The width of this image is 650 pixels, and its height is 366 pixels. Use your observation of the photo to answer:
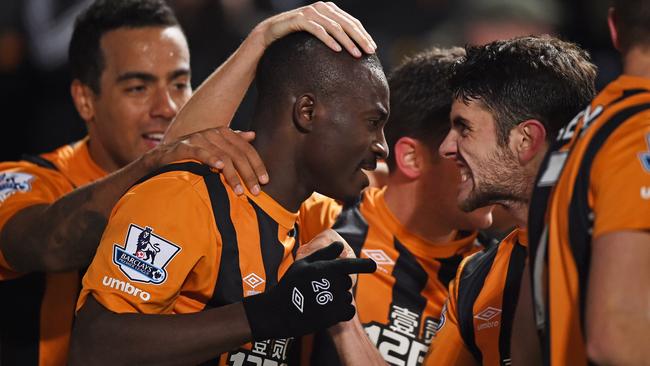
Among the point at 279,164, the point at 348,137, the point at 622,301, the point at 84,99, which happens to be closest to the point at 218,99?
the point at 279,164

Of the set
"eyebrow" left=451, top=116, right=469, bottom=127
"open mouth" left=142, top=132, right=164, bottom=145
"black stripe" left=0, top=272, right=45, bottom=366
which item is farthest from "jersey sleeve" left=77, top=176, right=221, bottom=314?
"open mouth" left=142, top=132, right=164, bottom=145

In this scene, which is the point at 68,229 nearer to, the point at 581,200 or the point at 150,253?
the point at 150,253

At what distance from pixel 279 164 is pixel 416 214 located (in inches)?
35.3

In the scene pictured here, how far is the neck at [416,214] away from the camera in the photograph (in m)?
3.39

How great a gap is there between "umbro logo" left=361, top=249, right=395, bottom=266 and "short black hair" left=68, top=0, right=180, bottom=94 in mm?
1192

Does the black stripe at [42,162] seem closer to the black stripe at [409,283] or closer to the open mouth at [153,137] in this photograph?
the open mouth at [153,137]

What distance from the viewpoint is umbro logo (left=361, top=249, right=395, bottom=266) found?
3303 mm

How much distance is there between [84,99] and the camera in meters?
3.70

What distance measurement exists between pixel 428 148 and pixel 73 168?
1273 mm

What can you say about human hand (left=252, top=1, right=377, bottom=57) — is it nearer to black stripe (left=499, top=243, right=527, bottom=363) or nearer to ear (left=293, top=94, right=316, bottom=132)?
ear (left=293, top=94, right=316, bottom=132)

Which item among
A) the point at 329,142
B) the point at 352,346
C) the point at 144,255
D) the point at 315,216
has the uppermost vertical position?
the point at 329,142

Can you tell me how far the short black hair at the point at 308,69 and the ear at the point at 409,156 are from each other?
0.78m

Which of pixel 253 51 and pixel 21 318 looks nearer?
pixel 253 51

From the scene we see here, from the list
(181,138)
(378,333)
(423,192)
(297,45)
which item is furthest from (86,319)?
(423,192)
